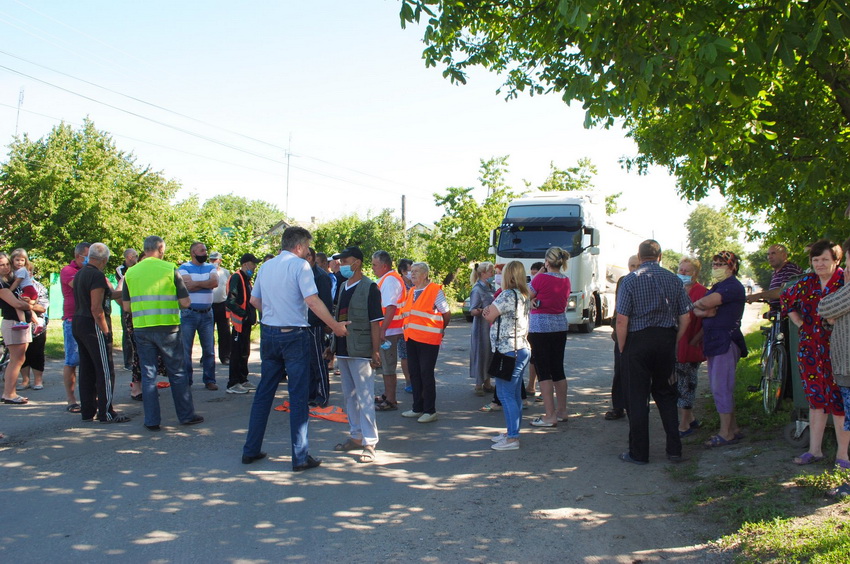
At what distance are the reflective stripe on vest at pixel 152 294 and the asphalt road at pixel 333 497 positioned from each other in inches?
47.4

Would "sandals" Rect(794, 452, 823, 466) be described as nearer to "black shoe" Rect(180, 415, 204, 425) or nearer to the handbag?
the handbag

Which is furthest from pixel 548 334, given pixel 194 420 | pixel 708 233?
pixel 708 233

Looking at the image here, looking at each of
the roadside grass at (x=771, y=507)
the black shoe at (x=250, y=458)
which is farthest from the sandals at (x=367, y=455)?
the roadside grass at (x=771, y=507)

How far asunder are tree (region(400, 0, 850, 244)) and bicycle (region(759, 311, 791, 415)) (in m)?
1.65

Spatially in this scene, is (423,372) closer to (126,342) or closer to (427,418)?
(427,418)

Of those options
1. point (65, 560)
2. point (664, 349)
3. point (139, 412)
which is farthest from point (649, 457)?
point (139, 412)

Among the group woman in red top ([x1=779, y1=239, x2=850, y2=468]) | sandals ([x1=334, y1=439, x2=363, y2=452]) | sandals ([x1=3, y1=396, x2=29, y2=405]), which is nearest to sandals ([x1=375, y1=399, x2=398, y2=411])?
sandals ([x1=334, y1=439, x2=363, y2=452])

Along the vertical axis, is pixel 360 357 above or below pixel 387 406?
above

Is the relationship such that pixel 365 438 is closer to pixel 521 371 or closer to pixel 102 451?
pixel 521 371

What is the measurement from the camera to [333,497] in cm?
521

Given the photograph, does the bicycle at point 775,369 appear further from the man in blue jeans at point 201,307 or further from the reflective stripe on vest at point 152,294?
the man in blue jeans at point 201,307

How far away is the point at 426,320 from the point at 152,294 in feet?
10.0

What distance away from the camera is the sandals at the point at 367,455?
243 inches

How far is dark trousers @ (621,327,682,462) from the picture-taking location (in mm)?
6105
